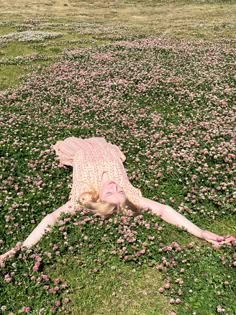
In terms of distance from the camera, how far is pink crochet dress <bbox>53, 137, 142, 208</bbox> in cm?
1248

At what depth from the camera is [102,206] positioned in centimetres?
1134

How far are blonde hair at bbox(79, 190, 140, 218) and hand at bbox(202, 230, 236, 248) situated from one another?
6.14 feet

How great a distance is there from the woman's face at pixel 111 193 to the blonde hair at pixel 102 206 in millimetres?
102

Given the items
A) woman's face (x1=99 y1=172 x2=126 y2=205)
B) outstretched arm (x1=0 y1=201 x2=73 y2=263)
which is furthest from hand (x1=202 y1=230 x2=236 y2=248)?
outstretched arm (x1=0 y1=201 x2=73 y2=263)

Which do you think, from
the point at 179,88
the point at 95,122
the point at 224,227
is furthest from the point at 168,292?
the point at 179,88

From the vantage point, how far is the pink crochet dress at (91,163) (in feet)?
41.0

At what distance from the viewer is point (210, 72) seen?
25.3 metres

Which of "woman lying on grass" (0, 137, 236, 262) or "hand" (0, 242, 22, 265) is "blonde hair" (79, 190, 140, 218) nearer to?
"woman lying on grass" (0, 137, 236, 262)

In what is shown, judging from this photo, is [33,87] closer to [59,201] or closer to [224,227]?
[59,201]

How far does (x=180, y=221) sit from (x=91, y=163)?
141 inches

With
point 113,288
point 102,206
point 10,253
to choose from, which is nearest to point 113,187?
point 102,206

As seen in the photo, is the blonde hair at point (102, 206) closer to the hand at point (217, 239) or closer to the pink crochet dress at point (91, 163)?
the pink crochet dress at point (91, 163)

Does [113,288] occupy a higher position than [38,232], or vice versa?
[38,232]

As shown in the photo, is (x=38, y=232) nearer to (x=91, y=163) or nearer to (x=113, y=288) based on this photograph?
(x=113, y=288)
